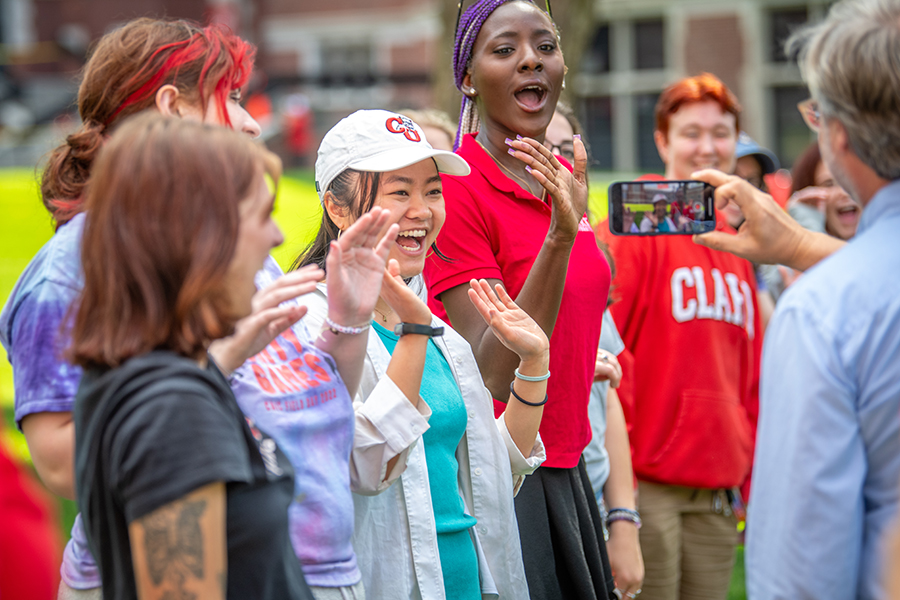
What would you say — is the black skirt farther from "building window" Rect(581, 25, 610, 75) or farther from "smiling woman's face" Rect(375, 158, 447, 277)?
"building window" Rect(581, 25, 610, 75)

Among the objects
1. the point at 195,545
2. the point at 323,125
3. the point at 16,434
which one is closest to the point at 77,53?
the point at 323,125

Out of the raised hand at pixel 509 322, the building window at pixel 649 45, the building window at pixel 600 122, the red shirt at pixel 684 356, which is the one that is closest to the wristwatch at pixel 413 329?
the raised hand at pixel 509 322

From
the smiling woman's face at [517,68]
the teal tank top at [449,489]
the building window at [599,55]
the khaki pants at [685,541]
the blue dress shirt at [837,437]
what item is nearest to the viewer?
the blue dress shirt at [837,437]

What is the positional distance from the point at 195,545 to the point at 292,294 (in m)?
0.51

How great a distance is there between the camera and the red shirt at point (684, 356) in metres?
3.36

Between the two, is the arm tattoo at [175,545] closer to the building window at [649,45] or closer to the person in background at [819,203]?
the person in background at [819,203]

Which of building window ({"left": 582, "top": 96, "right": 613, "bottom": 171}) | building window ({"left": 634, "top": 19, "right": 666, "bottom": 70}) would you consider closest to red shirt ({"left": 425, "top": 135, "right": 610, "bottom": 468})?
building window ({"left": 582, "top": 96, "right": 613, "bottom": 171})

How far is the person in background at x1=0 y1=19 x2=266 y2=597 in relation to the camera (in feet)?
5.44

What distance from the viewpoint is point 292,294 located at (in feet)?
5.12

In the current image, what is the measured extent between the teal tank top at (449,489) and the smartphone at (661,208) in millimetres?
737

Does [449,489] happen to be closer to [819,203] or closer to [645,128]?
[819,203]

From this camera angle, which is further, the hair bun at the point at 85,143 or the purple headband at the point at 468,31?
the purple headband at the point at 468,31

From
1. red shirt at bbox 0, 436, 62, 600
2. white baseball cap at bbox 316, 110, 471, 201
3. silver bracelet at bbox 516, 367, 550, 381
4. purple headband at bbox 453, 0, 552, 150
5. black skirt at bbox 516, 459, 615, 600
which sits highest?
purple headband at bbox 453, 0, 552, 150

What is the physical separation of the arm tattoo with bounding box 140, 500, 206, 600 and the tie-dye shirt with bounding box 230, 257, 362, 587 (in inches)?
13.6
